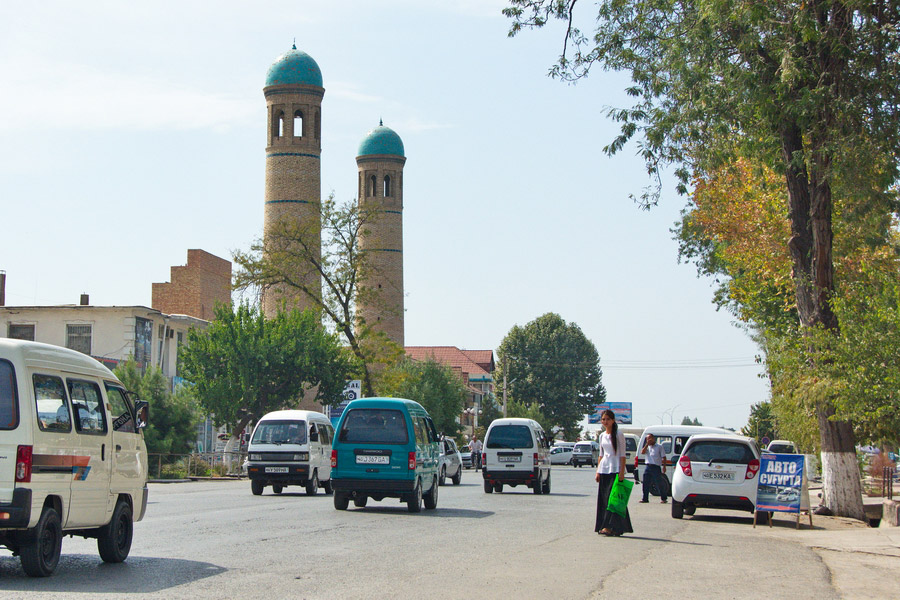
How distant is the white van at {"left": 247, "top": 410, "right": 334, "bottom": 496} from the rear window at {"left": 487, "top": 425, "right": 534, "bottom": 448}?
451cm

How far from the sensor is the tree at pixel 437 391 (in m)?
75.9

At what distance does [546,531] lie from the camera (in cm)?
1634

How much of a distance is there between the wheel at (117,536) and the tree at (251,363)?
36.8 meters

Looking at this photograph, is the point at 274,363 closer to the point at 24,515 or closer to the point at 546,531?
the point at 546,531

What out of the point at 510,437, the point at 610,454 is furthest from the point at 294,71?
the point at 610,454

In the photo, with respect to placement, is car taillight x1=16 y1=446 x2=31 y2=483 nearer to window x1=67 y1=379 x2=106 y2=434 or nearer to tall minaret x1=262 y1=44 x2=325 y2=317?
window x1=67 y1=379 x2=106 y2=434

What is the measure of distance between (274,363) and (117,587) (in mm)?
40699

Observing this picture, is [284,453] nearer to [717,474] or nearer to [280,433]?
[280,433]

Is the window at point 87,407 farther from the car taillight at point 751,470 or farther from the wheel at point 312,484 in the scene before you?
the wheel at point 312,484

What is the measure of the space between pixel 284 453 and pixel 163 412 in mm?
14867

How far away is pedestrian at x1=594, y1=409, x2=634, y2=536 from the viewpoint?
50.2 ft

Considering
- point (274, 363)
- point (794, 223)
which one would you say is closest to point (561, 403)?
point (274, 363)

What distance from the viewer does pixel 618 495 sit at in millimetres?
15336

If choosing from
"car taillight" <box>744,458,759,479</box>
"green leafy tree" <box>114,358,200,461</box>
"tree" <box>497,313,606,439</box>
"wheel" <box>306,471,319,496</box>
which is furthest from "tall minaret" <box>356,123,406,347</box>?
"car taillight" <box>744,458,759,479</box>
